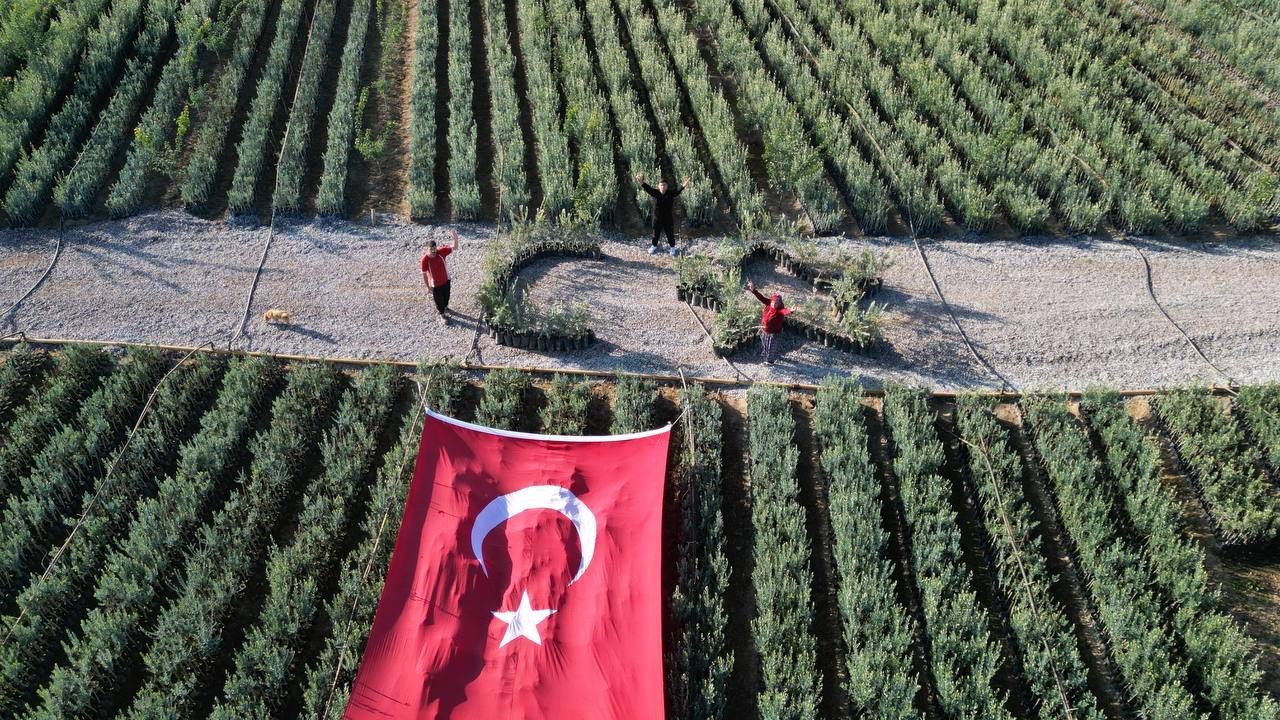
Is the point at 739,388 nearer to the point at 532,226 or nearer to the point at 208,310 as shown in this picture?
the point at 532,226

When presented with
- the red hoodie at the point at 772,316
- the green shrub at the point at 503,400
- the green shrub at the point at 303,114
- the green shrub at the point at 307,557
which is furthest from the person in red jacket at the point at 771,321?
the green shrub at the point at 303,114

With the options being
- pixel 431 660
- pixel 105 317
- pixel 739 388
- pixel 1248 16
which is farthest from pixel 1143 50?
pixel 105 317

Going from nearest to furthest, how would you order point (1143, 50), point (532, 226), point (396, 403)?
1. point (396, 403)
2. point (532, 226)
3. point (1143, 50)

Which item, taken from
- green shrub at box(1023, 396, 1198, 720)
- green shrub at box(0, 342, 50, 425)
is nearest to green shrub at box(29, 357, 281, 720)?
green shrub at box(0, 342, 50, 425)

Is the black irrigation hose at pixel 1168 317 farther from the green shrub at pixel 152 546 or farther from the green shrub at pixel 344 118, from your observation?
the green shrub at pixel 344 118

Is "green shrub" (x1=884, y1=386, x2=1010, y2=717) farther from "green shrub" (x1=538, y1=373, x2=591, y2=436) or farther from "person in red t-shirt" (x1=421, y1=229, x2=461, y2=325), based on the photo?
"person in red t-shirt" (x1=421, y1=229, x2=461, y2=325)
